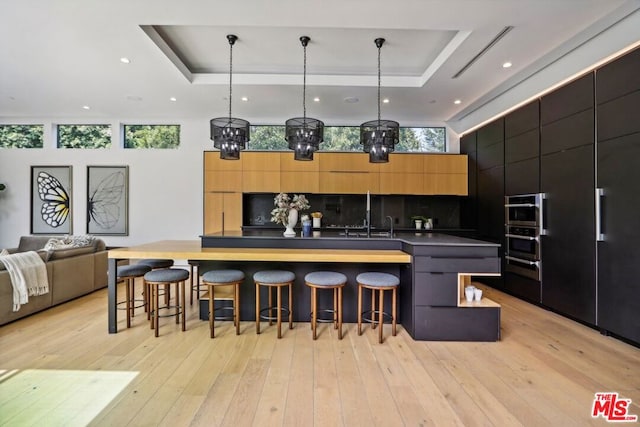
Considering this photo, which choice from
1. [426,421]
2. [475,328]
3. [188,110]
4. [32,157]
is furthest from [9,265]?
[475,328]

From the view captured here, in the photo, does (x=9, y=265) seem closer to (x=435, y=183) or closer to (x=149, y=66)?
(x=149, y=66)

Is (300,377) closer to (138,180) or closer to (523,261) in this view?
(523,261)

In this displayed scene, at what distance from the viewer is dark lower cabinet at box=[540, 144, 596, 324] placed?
3.11m

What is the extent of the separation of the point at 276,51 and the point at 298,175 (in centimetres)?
240

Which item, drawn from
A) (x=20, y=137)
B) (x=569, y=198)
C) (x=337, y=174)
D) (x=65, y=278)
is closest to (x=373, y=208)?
(x=337, y=174)

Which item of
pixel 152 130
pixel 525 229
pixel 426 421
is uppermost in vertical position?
pixel 152 130

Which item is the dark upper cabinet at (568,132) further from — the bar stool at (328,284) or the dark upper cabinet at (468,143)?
the bar stool at (328,284)

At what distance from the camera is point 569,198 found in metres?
3.36

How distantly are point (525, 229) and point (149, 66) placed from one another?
548 centimetres

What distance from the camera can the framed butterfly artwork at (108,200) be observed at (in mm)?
5969

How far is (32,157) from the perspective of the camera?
596 cm

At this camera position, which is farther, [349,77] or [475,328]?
[349,77]

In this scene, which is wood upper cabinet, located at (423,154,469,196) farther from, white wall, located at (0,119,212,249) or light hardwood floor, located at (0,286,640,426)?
white wall, located at (0,119,212,249)

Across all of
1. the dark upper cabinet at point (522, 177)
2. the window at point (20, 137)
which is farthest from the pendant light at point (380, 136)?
the window at point (20, 137)
